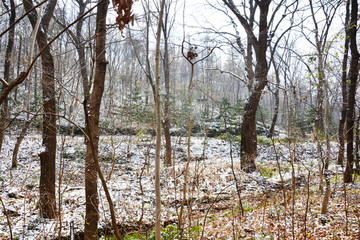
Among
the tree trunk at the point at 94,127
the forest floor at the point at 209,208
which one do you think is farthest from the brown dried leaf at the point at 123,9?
the tree trunk at the point at 94,127

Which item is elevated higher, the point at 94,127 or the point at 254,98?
the point at 254,98

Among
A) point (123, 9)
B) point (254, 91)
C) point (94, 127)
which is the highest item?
point (254, 91)

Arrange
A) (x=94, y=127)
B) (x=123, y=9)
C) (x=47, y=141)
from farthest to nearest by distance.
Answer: (x=47, y=141)
(x=94, y=127)
(x=123, y=9)

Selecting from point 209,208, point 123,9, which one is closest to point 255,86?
point 209,208

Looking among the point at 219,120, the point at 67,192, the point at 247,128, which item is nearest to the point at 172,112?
the point at 219,120

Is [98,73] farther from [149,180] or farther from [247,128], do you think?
[247,128]

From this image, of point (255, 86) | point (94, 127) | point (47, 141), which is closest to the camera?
point (94, 127)

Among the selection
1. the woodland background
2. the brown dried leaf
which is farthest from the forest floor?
the brown dried leaf

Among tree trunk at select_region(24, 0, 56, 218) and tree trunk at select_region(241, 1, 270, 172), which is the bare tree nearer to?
tree trunk at select_region(241, 1, 270, 172)

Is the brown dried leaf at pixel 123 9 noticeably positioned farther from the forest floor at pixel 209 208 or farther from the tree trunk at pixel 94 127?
the tree trunk at pixel 94 127

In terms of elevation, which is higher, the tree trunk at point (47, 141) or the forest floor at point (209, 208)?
the tree trunk at point (47, 141)

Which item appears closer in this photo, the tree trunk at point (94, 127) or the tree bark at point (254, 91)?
the tree trunk at point (94, 127)

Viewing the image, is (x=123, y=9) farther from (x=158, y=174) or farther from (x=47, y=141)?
(x=47, y=141)

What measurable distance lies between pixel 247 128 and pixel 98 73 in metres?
6.12
